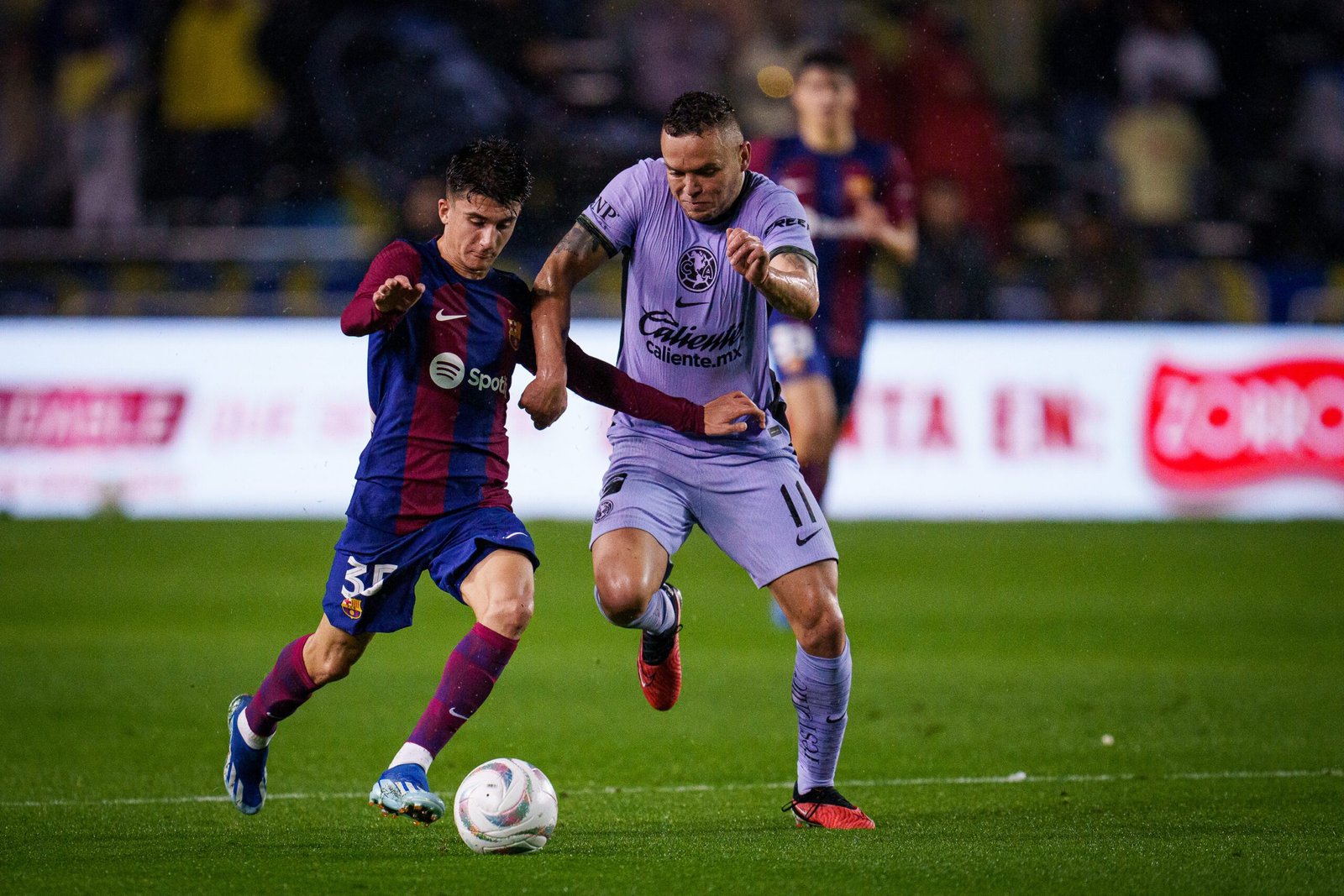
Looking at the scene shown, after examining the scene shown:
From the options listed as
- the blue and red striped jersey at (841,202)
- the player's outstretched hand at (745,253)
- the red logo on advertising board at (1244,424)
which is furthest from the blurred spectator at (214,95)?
the player's outstretched hand at (745,253)

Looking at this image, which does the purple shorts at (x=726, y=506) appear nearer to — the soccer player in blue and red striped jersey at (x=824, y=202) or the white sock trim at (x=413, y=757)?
the white sock trim at (x=413, y=757)

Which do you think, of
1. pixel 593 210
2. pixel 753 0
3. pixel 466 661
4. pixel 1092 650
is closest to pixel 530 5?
pixel 753 0

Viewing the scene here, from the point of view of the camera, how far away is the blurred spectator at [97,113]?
1419cm

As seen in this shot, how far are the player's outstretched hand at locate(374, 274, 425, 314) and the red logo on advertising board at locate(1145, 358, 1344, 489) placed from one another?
8.75m

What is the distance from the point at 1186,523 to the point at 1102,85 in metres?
4.56

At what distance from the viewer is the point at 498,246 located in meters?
5.31

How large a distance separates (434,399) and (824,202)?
4.09 m

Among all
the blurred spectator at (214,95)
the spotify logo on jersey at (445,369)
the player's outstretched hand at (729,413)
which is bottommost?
the player's outstretched hand at (729,413)

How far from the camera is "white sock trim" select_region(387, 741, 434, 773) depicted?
4.81 m

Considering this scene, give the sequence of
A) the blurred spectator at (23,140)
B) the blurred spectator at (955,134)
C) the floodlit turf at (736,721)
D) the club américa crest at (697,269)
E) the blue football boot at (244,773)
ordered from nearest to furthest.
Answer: the floodlit turf at (736,721) < the blue football boot at (244,773) < the club américa crest at (697,269) < the blurred spectator at (955,134) < the blurred spectator at (23,140)

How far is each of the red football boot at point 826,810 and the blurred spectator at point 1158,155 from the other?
34.4ft

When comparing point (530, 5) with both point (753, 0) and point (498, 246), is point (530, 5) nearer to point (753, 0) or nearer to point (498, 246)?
point (753, 0)

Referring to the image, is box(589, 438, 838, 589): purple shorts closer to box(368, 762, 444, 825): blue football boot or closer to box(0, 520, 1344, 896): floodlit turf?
box(0, 520, 1344, 896): floodlit turf

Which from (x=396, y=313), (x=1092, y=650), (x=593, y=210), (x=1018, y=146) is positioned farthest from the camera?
(x=1018, y=146)
